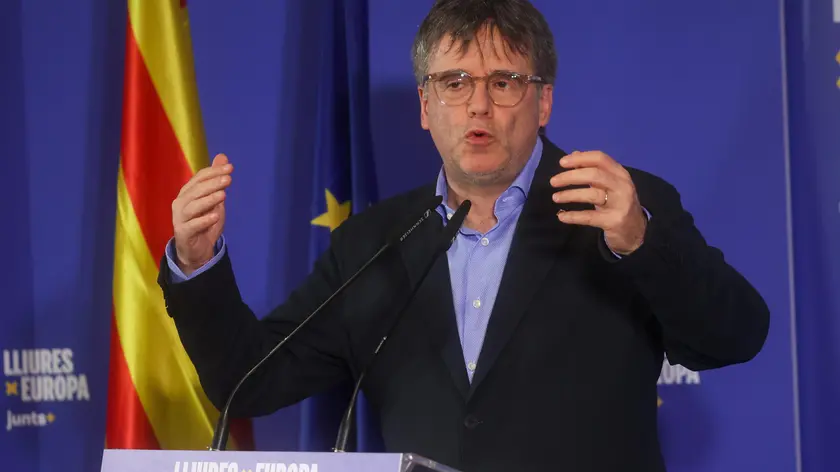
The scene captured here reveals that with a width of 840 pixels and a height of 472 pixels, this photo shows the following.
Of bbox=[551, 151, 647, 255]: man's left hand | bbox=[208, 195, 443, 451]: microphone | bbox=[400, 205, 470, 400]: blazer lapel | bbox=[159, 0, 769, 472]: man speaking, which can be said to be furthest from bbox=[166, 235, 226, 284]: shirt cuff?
bbox=[551, 151, 647, 255]: man's left hand

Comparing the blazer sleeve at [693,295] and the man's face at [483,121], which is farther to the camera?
the man's face at [483,121]

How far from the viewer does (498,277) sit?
6.04 feet

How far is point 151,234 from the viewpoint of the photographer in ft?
7.30

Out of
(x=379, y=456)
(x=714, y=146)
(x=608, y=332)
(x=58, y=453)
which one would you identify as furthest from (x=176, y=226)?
(x=714, y=146)

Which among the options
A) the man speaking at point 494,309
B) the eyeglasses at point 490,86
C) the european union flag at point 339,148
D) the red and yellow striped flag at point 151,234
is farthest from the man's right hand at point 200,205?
the european union flag at point 339,148

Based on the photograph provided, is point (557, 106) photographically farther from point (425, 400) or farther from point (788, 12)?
point (425, 400)

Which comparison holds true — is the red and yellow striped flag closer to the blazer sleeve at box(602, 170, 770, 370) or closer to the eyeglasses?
the eyeglasses

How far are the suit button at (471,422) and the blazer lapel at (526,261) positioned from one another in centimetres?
4

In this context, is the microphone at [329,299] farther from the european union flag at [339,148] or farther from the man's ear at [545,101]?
the european union flag at [339,148]

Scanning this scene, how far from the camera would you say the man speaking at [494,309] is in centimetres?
163

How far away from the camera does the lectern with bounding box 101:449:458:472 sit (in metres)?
1.07

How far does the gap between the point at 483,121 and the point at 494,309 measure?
0.36 m

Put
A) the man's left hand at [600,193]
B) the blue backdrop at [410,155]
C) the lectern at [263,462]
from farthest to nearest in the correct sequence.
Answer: the blue backdrop at [410,155] < the man's left hand at [600,193] < the lectern at [263,462]

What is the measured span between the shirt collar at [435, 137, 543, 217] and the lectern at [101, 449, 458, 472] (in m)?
0.82
